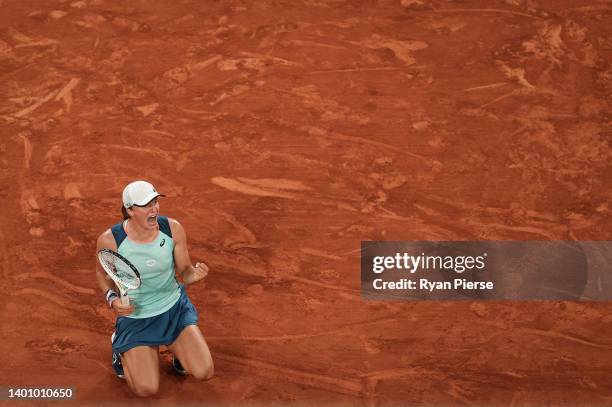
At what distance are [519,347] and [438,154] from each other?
4.55ft

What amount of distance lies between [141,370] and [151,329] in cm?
25

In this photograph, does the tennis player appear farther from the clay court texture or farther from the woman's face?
the clay court texture

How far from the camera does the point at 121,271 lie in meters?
4.54

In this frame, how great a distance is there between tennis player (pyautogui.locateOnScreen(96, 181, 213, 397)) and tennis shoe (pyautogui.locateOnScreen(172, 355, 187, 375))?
0.52 feet

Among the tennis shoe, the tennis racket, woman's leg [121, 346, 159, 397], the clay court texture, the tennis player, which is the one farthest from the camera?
the clay court texture

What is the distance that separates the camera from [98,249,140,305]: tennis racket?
449 centimetres

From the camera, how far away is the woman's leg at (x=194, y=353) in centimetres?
486

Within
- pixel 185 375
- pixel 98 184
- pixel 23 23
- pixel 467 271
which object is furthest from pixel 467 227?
pixel 23 23

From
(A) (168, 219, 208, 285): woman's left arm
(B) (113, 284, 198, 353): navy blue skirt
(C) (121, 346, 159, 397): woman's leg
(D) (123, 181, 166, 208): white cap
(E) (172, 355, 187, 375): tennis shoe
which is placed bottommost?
(E) (172, 355, 187, 375): tennis shoe

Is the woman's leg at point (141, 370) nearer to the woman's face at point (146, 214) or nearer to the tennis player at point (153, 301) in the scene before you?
the tennis player at point (153, 301)

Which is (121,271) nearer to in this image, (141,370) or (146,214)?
(146,214)

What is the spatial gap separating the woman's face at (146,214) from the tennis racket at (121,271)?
0.85ft
